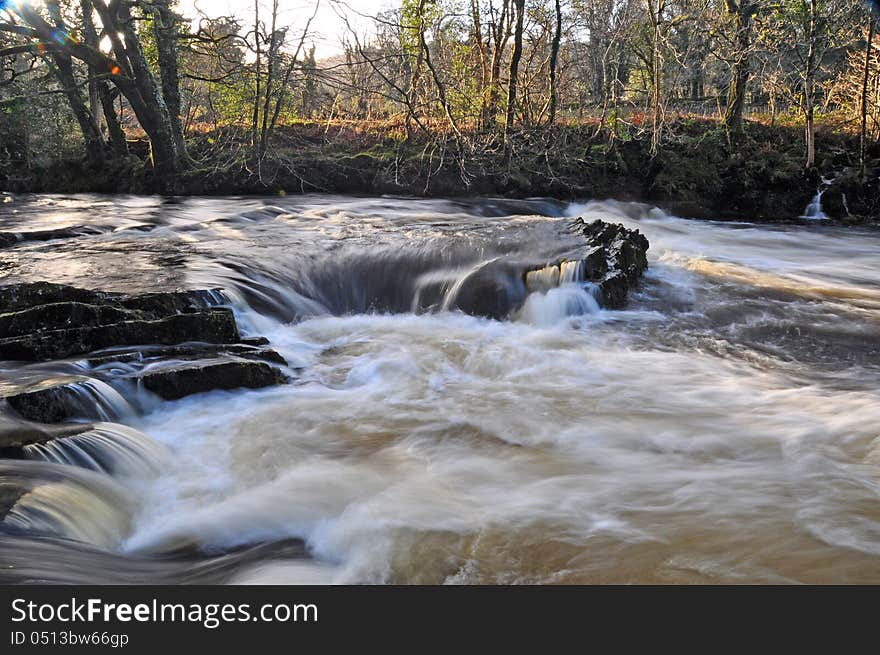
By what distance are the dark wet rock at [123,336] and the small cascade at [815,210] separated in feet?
44.9

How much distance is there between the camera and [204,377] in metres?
4.86

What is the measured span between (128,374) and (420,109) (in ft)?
46.3

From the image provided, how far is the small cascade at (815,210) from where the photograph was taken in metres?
14.7

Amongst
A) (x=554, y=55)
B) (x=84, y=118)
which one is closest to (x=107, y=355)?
(x=554, y=55)

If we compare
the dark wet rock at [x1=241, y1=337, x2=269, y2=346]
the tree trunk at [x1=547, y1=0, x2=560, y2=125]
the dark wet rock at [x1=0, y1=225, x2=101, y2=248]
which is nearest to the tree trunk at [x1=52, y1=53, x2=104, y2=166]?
the dark wet rock at [x1=0, y1=225, x2=101, y2=248]

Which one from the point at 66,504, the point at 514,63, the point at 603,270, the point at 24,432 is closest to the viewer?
the point at 66,504

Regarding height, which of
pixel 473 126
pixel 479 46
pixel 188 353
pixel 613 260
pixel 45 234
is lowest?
pixel 188 353

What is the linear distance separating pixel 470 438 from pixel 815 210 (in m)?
13.5

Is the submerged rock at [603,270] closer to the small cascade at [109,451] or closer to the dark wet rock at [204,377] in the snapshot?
the dark wet rock at [204,377]

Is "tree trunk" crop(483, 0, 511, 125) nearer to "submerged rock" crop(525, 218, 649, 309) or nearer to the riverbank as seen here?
the riverbank

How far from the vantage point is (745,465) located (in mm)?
4129

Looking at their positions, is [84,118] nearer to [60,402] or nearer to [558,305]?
[558,305]
